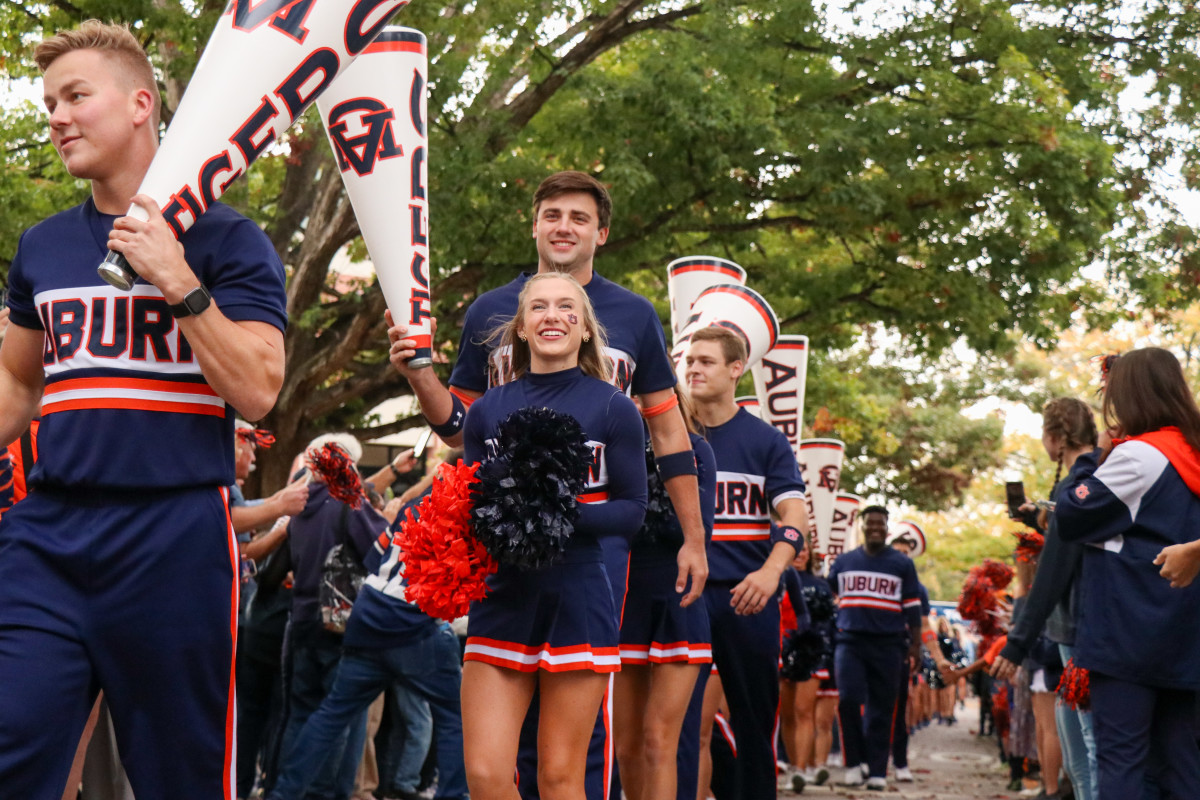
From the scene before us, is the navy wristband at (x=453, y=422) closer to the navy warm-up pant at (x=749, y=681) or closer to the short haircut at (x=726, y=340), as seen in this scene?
the navy warm-up pant at (x=749, y=681)

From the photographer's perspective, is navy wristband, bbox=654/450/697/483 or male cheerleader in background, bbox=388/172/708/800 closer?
male cheerleader in background, bbox=388/172/708/800

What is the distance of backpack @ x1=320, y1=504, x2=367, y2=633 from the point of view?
8.50m

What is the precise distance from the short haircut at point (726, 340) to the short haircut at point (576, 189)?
4.92 ft

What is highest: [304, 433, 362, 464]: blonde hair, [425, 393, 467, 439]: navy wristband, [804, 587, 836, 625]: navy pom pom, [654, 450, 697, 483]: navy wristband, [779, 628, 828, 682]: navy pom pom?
[304, 433, 362, 464]: blonde hair

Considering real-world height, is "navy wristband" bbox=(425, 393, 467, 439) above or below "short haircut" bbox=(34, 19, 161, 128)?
below

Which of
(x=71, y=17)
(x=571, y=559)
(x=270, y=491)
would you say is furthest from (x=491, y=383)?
(x=270, y=491)

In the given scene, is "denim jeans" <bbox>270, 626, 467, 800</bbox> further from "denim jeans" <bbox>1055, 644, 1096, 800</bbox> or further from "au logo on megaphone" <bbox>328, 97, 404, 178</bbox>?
"au logo on megaphone" <bbox>328, 97, 404, 178</bbox>

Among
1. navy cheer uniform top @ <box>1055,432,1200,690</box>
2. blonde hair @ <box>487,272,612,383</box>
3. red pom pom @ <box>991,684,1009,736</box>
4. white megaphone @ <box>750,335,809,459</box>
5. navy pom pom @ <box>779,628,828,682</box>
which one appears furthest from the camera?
red pom pom @ <box>991,684,1009,736</box>

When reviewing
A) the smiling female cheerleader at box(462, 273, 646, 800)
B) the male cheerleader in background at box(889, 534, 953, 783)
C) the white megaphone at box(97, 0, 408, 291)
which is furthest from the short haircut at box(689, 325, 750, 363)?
the male cheerleader in background at box(889, 534, 953, 783)

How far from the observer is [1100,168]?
50.6ft

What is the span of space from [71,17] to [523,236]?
4709 millimetres

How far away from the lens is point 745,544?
7.05 m

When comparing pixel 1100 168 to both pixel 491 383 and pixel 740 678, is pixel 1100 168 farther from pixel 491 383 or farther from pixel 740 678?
pixel 491 383

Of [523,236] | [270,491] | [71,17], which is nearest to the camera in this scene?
[71,17]
